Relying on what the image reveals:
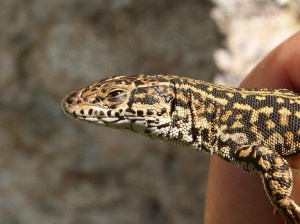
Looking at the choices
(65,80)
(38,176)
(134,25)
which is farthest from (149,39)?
(38,176)

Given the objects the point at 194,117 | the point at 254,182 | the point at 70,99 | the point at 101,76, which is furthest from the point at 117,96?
the point at 101,76

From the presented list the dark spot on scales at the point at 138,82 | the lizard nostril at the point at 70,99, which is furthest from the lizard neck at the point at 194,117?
the lizard nostril at the point at 70,99

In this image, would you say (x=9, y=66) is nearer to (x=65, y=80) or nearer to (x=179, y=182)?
(x=65, y=80)

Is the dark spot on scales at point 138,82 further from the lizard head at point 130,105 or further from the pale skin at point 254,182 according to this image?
the pale skin at point 254,182

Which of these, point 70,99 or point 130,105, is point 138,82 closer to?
Result: point 130,105

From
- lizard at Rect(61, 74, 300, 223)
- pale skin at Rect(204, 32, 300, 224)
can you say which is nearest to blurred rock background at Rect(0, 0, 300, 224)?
pale skin at Rect(204, 32, 300, 224)
